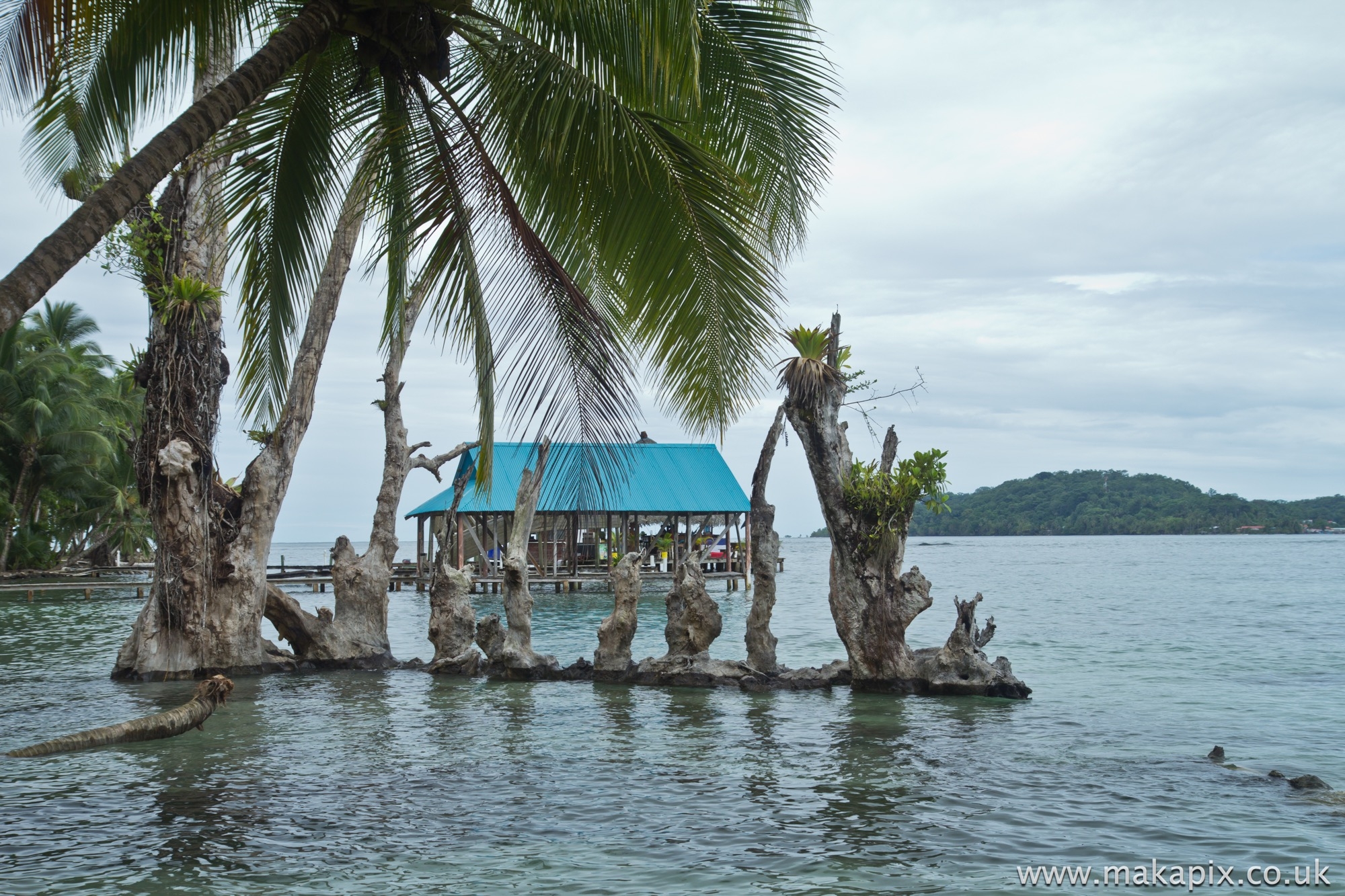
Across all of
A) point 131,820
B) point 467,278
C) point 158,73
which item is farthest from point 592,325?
point 131,820

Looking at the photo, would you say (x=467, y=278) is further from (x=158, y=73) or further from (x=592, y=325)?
(x=158, y=73)

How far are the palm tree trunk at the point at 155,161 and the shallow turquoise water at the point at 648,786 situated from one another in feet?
11.7

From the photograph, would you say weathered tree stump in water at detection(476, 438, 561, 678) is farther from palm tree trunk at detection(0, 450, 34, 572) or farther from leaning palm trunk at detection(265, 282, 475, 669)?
palm tree trunk at detection(0, 450, 34, 572)

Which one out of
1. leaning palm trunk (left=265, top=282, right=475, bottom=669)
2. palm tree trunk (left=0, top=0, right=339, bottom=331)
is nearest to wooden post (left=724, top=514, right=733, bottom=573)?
leaning palm trunk (left=265, top=282, right=475, bottom=669)

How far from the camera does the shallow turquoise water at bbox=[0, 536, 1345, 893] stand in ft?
20.3

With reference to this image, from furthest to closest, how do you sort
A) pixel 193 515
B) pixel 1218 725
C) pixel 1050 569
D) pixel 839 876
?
1. pixel 1050 569
2. pixel 193 515
3. pixel 1218 725
4. pixel 839 876

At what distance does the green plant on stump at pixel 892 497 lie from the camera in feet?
39.2

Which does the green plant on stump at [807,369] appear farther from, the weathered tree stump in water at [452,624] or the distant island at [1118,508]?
the distant island at [1118,508]

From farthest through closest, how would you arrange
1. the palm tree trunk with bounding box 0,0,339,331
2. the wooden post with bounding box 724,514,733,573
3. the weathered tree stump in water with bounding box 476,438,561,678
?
1. the wooden post with bounding box 724,514,733,573
2. the weathered tree stump in water with bounding box 476,438,561,678
3. the palm tree trunk with bounding box 0,0,339,331

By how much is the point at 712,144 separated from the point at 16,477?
41222 mm

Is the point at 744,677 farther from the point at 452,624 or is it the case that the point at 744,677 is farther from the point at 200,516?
the point at 200,516

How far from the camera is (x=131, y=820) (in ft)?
23.0

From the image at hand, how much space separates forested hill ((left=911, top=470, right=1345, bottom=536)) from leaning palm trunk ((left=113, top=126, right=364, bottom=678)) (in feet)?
293

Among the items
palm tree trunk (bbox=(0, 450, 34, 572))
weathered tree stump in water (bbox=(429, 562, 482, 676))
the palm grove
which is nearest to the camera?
the palm grove
